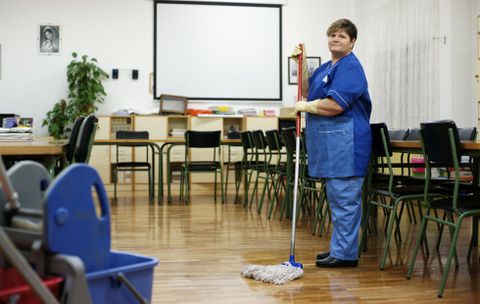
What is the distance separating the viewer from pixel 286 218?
524 cm

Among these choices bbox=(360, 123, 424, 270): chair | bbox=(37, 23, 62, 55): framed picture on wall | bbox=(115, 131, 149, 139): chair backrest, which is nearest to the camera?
bbox=(360, 123, 424, 270): chair

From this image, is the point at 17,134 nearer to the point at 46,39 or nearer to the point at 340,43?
the point at 340,43

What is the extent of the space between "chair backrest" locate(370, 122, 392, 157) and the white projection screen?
533 centimetres

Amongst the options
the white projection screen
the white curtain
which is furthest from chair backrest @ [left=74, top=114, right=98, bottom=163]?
the white projection screen

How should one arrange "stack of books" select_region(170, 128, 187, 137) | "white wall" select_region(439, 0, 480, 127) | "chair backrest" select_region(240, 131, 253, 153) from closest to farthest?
"chair backrest" select_region(240, 131, 253, 153)
"white wall" select_region(439, 0, 480, 127)
"stack of books" select_region(170, 128, 187, 137)

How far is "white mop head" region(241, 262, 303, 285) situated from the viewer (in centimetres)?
282

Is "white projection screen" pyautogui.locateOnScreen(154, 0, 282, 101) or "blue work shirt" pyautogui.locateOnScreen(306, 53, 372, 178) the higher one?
"white projection screen" pyautogui.locateOnScreen(154, 0, 282, 101)

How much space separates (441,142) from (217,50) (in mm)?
6352

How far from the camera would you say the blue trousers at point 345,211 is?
3.12 meters

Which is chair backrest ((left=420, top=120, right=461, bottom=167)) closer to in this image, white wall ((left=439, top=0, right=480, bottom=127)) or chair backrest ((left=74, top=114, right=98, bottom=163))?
chair backrest ((left=74, top=114, right=98, bottom=163))

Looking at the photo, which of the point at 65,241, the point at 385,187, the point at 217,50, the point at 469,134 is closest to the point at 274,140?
the point at 469,134

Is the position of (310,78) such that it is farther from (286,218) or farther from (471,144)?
(286,218)

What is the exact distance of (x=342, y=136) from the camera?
310 centimetres

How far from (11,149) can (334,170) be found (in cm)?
173
